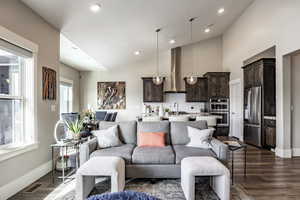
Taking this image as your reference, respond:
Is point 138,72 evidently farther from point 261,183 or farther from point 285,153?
point 261,183

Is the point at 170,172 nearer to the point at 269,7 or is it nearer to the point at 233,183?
the point at 233,183

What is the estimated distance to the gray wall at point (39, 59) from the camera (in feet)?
8.86

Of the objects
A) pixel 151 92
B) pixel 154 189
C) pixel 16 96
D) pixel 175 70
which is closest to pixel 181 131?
pixel 154 189

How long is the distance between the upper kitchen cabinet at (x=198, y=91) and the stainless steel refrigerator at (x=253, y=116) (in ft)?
6.55

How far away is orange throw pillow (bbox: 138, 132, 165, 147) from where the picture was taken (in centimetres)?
360

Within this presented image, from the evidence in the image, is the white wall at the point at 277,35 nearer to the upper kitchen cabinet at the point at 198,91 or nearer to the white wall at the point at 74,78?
the upper kitchen cabinet at the point at 198,91

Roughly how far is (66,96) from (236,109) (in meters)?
6.48

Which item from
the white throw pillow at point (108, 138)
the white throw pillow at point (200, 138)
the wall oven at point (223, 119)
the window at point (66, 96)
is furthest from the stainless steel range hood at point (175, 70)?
the white throw pillow at point (108, 138)

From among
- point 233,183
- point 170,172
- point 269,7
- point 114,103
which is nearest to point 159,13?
point 269,7

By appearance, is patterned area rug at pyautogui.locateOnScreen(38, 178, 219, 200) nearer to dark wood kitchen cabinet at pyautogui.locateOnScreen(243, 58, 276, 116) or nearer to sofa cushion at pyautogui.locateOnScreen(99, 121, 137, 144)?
sofa cushion at pyautogui.locateOnScreen(99, 121, 137, 144)

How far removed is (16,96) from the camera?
3105 millimetres

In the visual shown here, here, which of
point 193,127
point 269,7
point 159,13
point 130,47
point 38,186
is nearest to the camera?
point 38,186

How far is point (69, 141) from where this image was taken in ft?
11.4

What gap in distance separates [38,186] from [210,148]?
275cm
